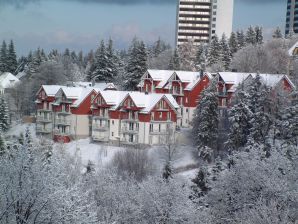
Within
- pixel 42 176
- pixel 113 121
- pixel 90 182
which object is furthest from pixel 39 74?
pixel 42 176

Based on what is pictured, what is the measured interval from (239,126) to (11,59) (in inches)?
3148

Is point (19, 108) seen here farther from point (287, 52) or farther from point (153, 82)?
point (287, 52)

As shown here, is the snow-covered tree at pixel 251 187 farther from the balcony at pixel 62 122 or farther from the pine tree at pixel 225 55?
the pine tree at pixel 225 55

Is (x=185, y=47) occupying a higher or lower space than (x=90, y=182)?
higher

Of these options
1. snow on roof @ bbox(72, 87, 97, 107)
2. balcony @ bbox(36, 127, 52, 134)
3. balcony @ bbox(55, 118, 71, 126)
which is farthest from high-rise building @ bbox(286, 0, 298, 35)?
balcony @ bbox(55, 118, 71, 126)

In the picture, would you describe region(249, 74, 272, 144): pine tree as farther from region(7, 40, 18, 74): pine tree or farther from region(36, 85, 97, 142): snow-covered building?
region(7, 40, 18, 74): pine tree

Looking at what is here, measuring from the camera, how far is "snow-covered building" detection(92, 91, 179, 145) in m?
59.7

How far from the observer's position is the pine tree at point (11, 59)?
11395cm

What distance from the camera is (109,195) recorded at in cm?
3291

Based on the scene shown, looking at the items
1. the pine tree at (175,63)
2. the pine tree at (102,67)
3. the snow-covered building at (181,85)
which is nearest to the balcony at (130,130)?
the snow-covered building at (181,85)

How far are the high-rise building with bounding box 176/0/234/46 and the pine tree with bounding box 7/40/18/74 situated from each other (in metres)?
39.1

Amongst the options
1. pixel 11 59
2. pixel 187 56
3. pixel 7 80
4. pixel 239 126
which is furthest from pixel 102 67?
pixel 11 59

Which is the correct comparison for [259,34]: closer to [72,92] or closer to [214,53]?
[214,53]

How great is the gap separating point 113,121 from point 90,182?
84.3 feet
